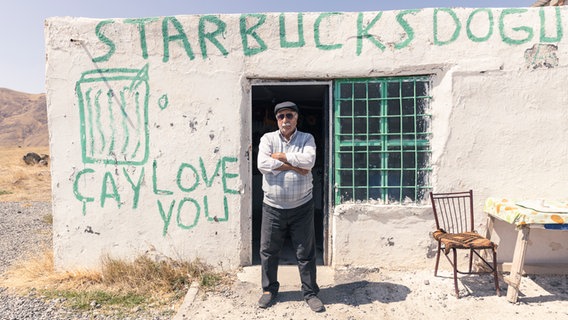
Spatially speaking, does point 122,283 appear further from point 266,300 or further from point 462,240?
point 462,240

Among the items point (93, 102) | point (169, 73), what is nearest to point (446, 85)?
point (169, 73)

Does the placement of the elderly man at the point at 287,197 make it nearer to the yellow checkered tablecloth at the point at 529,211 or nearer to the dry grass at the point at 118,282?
the dry grass at the point at 118,282

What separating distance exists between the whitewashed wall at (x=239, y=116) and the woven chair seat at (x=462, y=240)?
1.12 feet

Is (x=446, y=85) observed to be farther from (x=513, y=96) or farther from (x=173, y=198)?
(x=173, y=198)

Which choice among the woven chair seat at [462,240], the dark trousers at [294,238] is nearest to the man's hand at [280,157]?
the dark trousers at [294,238]

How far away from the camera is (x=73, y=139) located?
4.07 meters

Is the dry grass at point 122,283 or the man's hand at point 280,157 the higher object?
the man's hand at point 280,157

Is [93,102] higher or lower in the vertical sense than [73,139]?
higher

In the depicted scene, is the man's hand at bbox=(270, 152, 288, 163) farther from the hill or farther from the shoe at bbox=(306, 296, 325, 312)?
the hill

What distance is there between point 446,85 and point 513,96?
0.73m

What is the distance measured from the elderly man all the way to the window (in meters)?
0.98

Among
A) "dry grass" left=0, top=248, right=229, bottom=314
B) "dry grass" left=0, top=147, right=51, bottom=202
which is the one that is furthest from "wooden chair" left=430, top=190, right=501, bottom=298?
"dry grass" left=0, top=147, right=51, bottom=202

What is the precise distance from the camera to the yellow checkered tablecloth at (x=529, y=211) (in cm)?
309

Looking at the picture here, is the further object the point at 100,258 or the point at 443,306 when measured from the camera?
the point at 100,258
